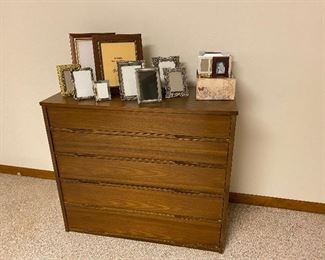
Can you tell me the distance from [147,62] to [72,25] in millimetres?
502

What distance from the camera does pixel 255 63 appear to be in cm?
167

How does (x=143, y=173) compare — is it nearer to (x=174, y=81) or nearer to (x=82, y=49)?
(x=174, y=81)

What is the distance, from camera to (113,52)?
1543mm

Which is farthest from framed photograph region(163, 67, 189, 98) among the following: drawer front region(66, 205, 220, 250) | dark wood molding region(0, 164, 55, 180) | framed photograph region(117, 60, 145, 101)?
dark wood molding region(0, 164, 55, 180)

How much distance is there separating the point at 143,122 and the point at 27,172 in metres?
1.43

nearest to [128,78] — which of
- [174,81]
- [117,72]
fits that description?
[117,72]

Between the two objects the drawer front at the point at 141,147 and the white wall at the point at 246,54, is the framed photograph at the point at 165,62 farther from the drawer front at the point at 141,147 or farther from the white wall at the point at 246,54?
the drawer front at the point at 141,147

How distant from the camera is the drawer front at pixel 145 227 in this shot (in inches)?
64.6

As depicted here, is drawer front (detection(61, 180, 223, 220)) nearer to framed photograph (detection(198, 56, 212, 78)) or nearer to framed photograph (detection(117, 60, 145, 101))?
framed photograph (detection(117, 60, 145, 101))

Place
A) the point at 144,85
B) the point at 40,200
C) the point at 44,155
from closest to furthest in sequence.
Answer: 1. the point at 144,85
2. the point at 40,200
3. the point at 44,155

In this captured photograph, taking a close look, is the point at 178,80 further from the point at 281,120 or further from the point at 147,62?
the point at 281,120

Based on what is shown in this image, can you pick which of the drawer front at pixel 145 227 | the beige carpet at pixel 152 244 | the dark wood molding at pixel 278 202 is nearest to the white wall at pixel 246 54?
the dark wood molding at pixel 278 202

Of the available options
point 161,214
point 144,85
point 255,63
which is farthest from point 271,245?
point 144,85

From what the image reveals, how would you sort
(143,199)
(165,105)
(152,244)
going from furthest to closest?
A: (152,244) < (143,199) < (165,105)
